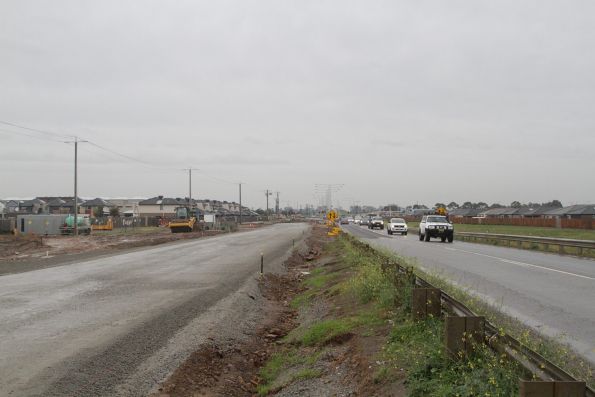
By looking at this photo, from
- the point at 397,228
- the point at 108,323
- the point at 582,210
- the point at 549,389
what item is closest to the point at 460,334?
the point at 549,389

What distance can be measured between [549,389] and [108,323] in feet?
29.6

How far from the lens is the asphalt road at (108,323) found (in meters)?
7.27

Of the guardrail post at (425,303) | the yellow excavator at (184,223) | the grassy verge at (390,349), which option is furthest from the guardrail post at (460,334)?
the yellow excavator at (184,223)

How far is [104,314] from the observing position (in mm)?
11727

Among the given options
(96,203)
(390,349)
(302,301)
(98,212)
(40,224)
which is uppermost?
(96,203)

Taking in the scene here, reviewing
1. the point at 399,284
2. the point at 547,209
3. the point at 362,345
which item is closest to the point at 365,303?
the point at 399,284

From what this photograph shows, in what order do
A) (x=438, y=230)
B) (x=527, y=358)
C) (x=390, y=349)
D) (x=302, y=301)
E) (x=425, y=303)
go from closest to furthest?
(x=527, y=358) → (x=390, y=349) → (x=425, y=303) → (x=302, y=301) → (x=438, y=230)

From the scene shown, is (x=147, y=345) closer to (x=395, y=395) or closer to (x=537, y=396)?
(x=395, y=395)

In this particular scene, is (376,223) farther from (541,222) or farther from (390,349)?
(390,349)

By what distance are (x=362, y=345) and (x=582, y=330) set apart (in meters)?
3.65

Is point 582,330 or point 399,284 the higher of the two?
point 399,284

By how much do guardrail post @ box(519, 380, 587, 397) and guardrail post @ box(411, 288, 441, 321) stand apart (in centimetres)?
360

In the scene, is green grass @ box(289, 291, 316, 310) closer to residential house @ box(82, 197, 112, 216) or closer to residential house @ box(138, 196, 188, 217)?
residential house @ box(82, 197, 112, 216)

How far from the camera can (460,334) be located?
553 centimetres
